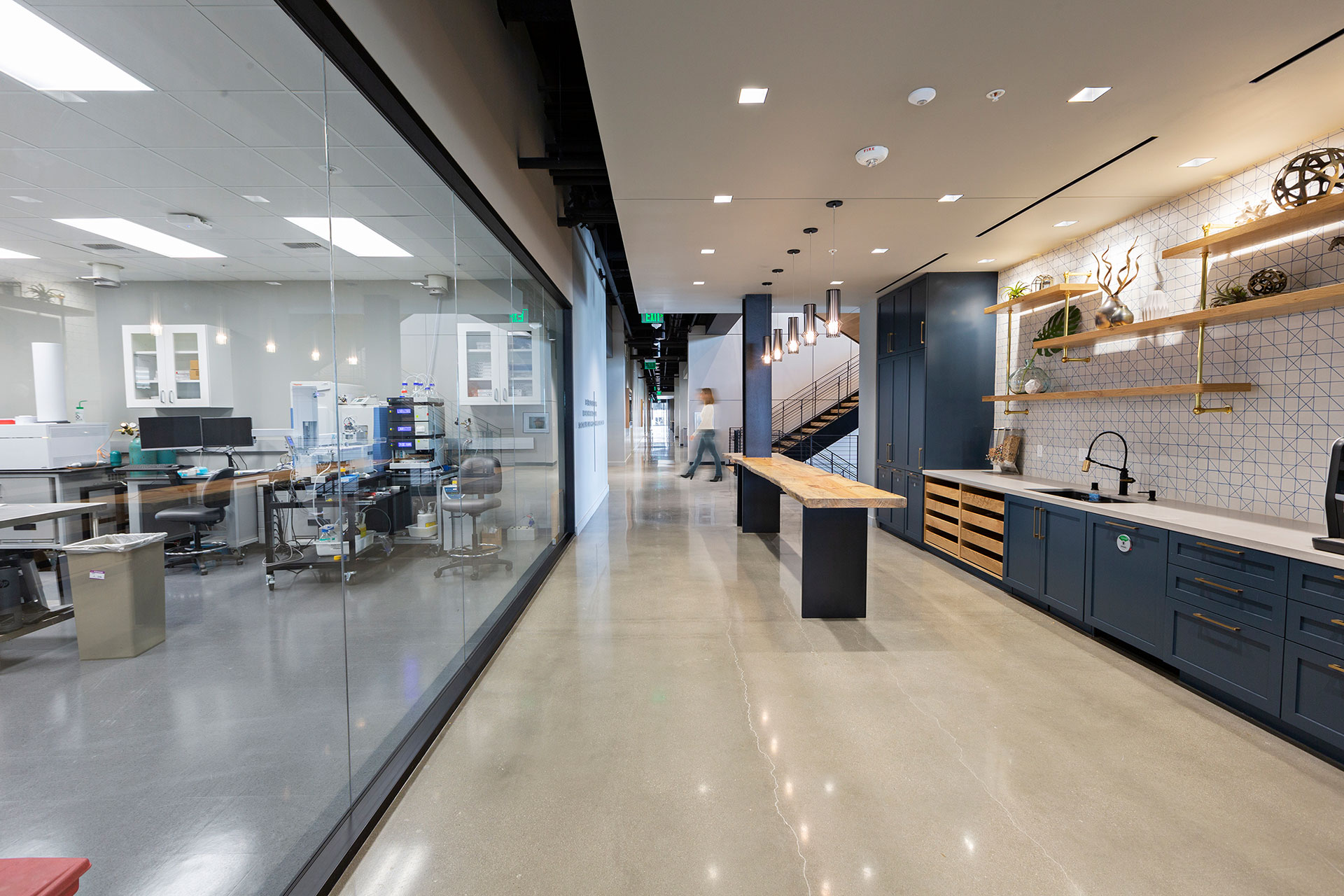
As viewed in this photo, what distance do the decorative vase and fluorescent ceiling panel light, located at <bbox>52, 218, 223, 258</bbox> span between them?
5680 mm

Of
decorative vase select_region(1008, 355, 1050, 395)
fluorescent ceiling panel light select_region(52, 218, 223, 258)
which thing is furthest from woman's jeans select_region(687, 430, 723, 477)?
fluorescent ceiling panel light select_region(52, 218, 223, 258)

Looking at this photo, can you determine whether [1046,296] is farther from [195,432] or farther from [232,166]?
[195,432]

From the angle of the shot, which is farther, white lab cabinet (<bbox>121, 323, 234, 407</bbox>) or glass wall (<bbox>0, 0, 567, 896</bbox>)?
white lab cabinet (<bbox>121, 323, 234, 407</bbox>)

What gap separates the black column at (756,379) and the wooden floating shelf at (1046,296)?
8.87 ft

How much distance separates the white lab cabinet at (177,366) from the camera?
104 centimetres

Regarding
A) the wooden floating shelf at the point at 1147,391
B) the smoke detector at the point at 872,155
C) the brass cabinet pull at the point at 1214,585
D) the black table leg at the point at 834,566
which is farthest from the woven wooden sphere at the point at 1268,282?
the black table leg at the point at 834,566

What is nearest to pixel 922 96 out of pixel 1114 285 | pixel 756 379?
pixel 1114 285

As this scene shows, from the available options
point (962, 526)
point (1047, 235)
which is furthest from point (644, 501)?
point (1047, 235)

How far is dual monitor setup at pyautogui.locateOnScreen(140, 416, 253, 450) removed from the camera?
1.06m

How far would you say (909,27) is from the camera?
7.43ft

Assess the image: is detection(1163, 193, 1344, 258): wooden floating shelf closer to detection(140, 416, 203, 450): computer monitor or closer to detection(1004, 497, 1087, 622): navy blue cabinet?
detection(1004, 497, 1087, 622): navy blue cabinet

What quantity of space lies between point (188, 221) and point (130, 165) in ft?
0.46

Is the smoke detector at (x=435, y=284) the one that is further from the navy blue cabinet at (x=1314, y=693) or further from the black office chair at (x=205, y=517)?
the navy blue cabinet at (x=1314, y=693)

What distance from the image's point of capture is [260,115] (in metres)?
1.53
